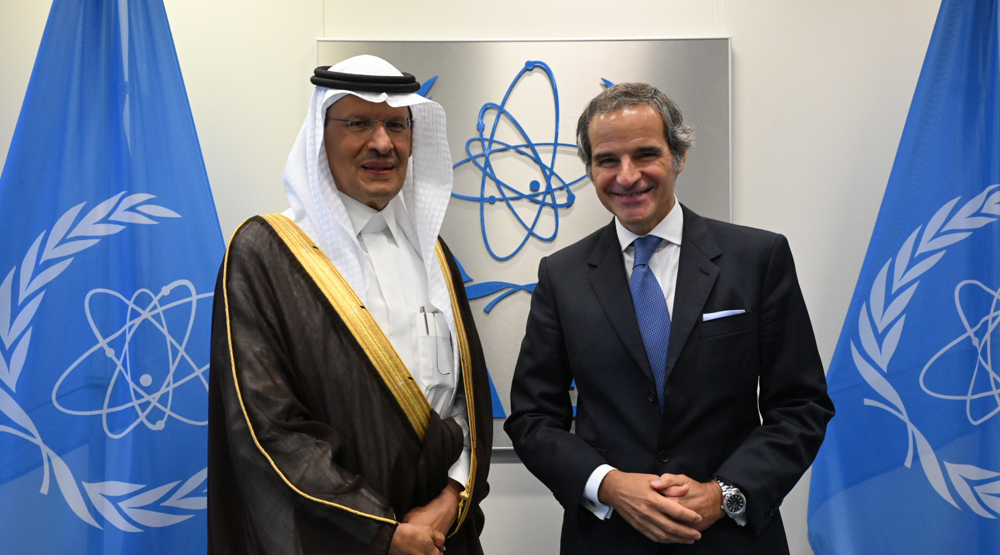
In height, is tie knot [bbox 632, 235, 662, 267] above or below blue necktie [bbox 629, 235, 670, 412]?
above

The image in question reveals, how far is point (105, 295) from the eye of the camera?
217 cm

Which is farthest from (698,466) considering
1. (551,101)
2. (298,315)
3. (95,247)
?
(95,247)

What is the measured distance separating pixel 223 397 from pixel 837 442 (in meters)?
1.95

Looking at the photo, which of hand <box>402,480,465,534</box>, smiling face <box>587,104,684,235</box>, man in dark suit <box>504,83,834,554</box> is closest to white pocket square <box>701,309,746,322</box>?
man in dark suit <box>504,83,834,554</box>

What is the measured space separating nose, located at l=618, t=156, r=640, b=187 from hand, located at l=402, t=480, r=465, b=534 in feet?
2.73

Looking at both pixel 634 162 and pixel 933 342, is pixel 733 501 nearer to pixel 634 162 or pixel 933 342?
pixel 634 162

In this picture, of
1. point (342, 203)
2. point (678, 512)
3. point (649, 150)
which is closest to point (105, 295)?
point (342, 203)

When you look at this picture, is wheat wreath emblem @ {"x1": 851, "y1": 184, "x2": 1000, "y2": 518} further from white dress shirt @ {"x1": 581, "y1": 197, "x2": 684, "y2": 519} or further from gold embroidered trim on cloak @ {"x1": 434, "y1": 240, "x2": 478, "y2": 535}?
gold embroidered trim on cloak @ {"x1": 434, "y1": 240, "x2": 478, "y2": 535}

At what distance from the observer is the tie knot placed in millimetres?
1751

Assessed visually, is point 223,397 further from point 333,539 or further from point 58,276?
point 58,276

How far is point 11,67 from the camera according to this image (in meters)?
2.62

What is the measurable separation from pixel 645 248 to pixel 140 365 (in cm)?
157

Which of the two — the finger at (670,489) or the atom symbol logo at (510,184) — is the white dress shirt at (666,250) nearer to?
the finger at (670,489)

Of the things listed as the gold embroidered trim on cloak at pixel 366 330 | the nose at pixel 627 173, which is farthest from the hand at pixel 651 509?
the nose at pixel 627 173
